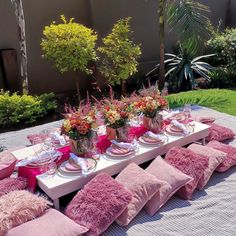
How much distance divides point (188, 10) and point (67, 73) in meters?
3.12

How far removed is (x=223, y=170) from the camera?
346cm

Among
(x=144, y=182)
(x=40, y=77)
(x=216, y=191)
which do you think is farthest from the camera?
(x=40, y=77)

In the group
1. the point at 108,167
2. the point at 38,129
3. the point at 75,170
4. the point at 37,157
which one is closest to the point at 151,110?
the point at 108,167

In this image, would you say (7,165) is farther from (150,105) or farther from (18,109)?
(18,109)

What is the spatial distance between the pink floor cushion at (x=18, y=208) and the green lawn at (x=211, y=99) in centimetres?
368

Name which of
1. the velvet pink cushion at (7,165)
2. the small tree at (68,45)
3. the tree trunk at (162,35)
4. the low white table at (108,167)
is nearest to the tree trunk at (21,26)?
the small tree at (68,45)

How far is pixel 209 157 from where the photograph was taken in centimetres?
340

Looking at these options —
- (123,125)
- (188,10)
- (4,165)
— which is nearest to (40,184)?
(4,165)

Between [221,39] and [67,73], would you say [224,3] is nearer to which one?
[221,39]

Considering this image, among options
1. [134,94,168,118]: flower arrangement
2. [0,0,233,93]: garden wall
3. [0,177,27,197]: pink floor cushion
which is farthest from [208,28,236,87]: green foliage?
[0,177,27,197]: pink floor cushion

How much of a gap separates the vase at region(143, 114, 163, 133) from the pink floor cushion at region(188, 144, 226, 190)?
430 mm

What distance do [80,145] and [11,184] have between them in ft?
2.43

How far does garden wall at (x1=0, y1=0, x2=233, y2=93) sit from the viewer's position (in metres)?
6.85

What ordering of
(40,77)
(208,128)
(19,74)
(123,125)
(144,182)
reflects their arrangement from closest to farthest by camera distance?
(144,182) < (123,125) < (208,128) < (19,74) < (40,77)
